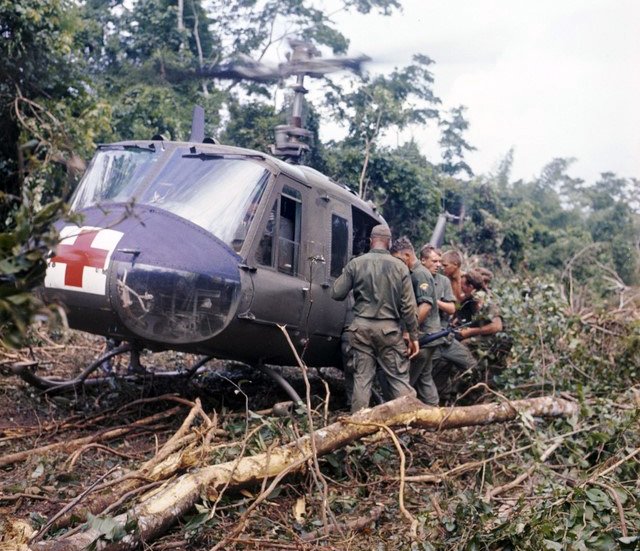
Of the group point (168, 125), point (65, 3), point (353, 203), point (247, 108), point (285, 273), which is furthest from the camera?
point (247, 108)

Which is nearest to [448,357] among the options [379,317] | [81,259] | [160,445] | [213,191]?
[379,317]

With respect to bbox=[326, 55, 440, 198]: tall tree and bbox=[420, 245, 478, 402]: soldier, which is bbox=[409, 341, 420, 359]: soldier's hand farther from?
bbox=[326, 55, 440, 198]: tall tree

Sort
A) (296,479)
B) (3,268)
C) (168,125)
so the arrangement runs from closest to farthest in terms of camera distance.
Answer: (3,268) < (296,479) < (168,125)

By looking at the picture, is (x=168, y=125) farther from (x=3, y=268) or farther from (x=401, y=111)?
(x=3, y=268)

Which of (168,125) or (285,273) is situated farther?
(168,125)

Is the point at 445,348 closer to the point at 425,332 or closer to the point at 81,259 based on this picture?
the point at 425,332

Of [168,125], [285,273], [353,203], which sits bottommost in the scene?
[285,273]

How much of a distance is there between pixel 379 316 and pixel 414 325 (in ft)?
1.16

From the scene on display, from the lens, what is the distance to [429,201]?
60.5 ft

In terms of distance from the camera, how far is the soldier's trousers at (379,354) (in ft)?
22.3

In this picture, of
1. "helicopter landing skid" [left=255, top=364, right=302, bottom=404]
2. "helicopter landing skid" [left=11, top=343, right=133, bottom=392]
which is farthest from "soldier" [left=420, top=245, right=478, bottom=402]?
"helicopter landing skid" [left=11, top=343, right=133, bottom=392]

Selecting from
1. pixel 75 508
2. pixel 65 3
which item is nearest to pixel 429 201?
pixel 65 3

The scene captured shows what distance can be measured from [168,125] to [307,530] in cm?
1446

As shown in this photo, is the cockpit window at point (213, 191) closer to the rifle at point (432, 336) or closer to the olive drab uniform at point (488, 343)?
the rifle at point (432, 336)
